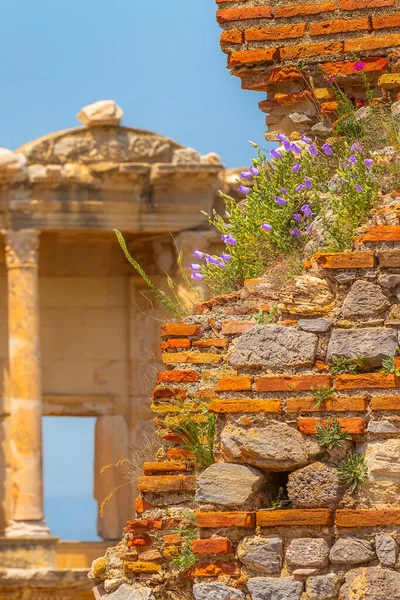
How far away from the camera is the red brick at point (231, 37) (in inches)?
372

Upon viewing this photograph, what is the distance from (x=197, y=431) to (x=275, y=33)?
214 cm

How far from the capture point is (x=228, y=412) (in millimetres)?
7781

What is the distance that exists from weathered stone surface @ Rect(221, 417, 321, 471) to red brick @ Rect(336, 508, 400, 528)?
0.92 ft

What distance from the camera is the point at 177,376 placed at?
8766 mm

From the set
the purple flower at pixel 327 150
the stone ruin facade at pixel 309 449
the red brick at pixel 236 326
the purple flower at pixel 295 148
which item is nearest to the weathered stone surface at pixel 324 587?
the stone ruin facade at pixel 309 449

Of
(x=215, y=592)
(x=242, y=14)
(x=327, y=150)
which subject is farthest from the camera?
(x=242, y=14)

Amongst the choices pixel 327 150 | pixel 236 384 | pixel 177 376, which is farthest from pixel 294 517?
pixel 327 150

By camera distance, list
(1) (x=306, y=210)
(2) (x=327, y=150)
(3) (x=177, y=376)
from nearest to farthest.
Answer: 1. (3) (x=177, y=376)
2. (1) (x=306, y=210)
3. (2) (x=327, y=150)

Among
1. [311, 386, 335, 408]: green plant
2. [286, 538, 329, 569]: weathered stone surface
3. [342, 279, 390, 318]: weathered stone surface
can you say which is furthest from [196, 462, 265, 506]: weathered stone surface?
[342, 279, 390, 318]: weathered stone surface

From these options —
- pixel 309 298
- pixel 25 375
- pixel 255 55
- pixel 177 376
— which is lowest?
pixel 177 376

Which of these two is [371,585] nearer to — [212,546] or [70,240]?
[212,546]

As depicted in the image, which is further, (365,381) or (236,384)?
(236,384)

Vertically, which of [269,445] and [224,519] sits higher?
[269,445]

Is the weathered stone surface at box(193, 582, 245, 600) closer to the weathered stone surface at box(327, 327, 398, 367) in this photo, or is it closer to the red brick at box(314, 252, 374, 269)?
the weathered stone surface at box(327, 327, 398, 367)
